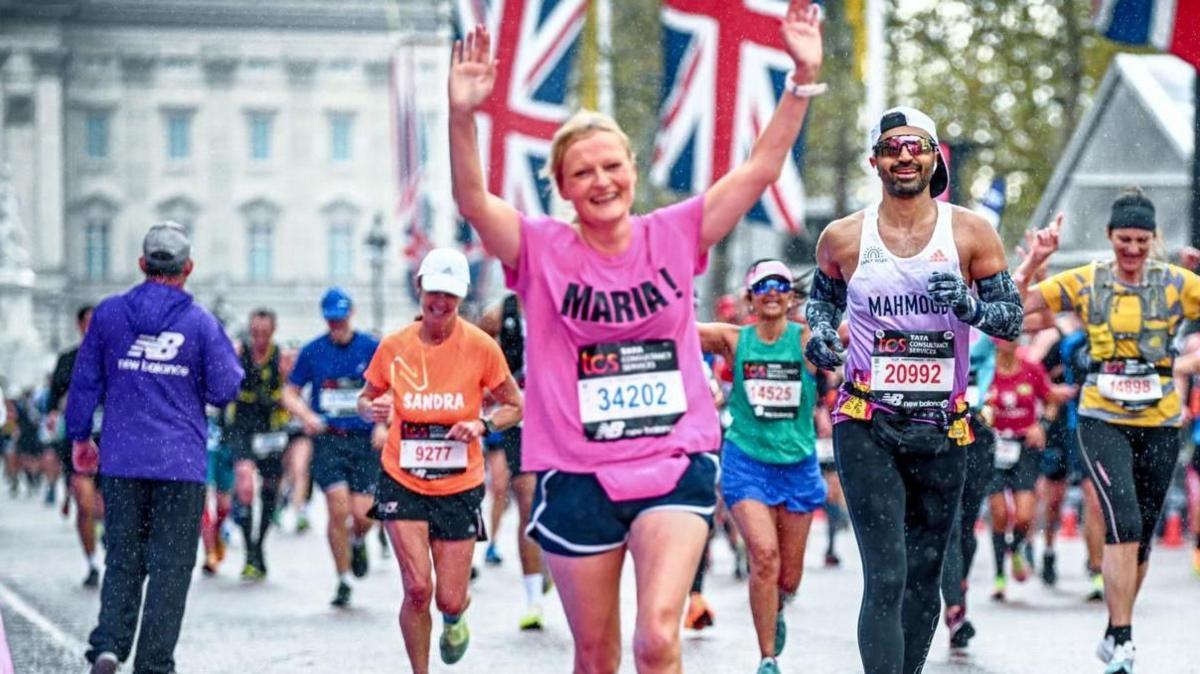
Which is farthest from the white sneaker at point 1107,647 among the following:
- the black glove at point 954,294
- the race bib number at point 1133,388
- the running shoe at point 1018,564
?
the running shoe at point 1018,564

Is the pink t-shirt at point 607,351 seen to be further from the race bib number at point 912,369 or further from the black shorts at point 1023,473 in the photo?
the black shorts at point 1023,473

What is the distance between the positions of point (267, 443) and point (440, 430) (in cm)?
850

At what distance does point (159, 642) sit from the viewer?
9.52m

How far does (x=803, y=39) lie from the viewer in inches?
242

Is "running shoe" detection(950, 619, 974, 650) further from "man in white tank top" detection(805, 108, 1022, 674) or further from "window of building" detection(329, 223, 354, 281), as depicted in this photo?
"window of building" detection(329, 223, 354, 281)

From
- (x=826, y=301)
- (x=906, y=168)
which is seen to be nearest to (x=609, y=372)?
(x=906, y=168)

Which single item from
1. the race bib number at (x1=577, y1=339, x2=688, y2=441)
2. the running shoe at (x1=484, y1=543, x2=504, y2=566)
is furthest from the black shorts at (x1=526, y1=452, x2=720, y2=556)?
the running shoe at (x1=484, y1=543, x2=504, y2=566)

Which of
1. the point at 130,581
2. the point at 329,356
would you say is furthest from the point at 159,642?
the point at 329,356

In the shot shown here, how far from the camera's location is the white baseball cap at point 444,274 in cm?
964

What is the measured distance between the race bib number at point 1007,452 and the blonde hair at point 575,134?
30.4 ft

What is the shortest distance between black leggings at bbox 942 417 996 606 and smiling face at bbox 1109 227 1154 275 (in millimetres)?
1812

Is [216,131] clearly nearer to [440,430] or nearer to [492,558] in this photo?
[492,558]

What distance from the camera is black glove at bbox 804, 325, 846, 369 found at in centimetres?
768

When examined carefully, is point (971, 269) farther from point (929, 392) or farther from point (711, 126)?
point (711, 126)
